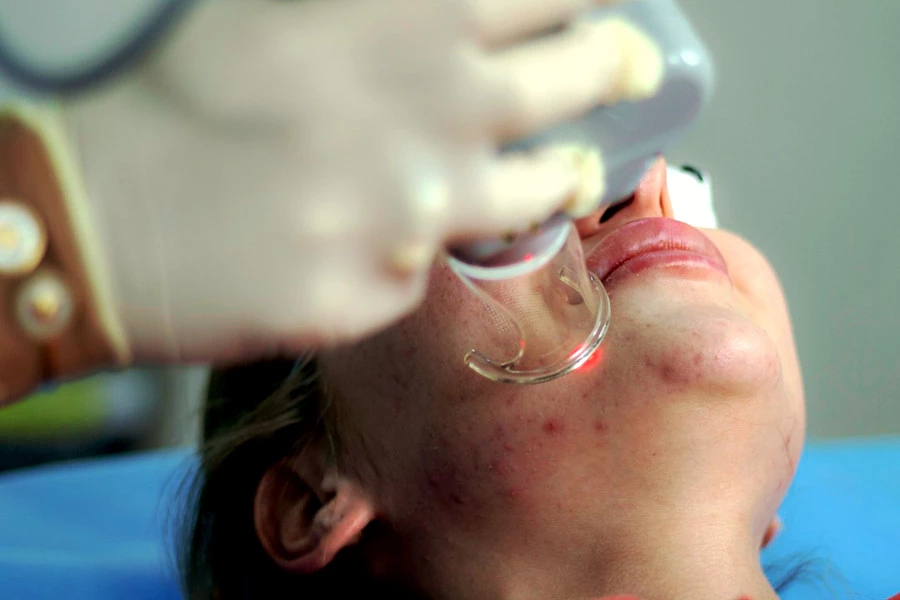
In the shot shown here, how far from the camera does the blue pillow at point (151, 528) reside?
1190mm

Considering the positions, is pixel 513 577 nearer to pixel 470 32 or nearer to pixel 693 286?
pixel 693 286

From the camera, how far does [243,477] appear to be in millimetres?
1001

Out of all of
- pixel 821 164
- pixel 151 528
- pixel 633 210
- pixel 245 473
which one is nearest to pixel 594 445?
pixel 633 210

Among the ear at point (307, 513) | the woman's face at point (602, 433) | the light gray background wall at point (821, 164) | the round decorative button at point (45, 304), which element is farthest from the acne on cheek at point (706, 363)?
the light gray background wall at point (821, 164)

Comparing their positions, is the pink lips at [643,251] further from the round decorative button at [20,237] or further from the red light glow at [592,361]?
the round decorative button at [20,237]

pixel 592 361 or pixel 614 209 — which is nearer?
pixel 592 361

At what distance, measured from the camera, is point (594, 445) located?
0.75m

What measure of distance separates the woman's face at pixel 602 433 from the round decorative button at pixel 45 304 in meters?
0.40

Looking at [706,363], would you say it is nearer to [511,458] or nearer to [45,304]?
[511,458]

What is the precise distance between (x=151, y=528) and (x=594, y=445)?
0.86 meters

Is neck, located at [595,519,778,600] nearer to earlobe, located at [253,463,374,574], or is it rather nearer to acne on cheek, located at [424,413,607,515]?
acne on cheek, located at [424,413,607,515]

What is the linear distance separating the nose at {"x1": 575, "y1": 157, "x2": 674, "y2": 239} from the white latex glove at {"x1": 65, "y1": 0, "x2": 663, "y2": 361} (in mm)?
432

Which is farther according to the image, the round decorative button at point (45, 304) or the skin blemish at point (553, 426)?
the skin blemish at point (553, 426)

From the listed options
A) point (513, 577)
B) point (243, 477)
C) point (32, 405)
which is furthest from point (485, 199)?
point (32, 405)
